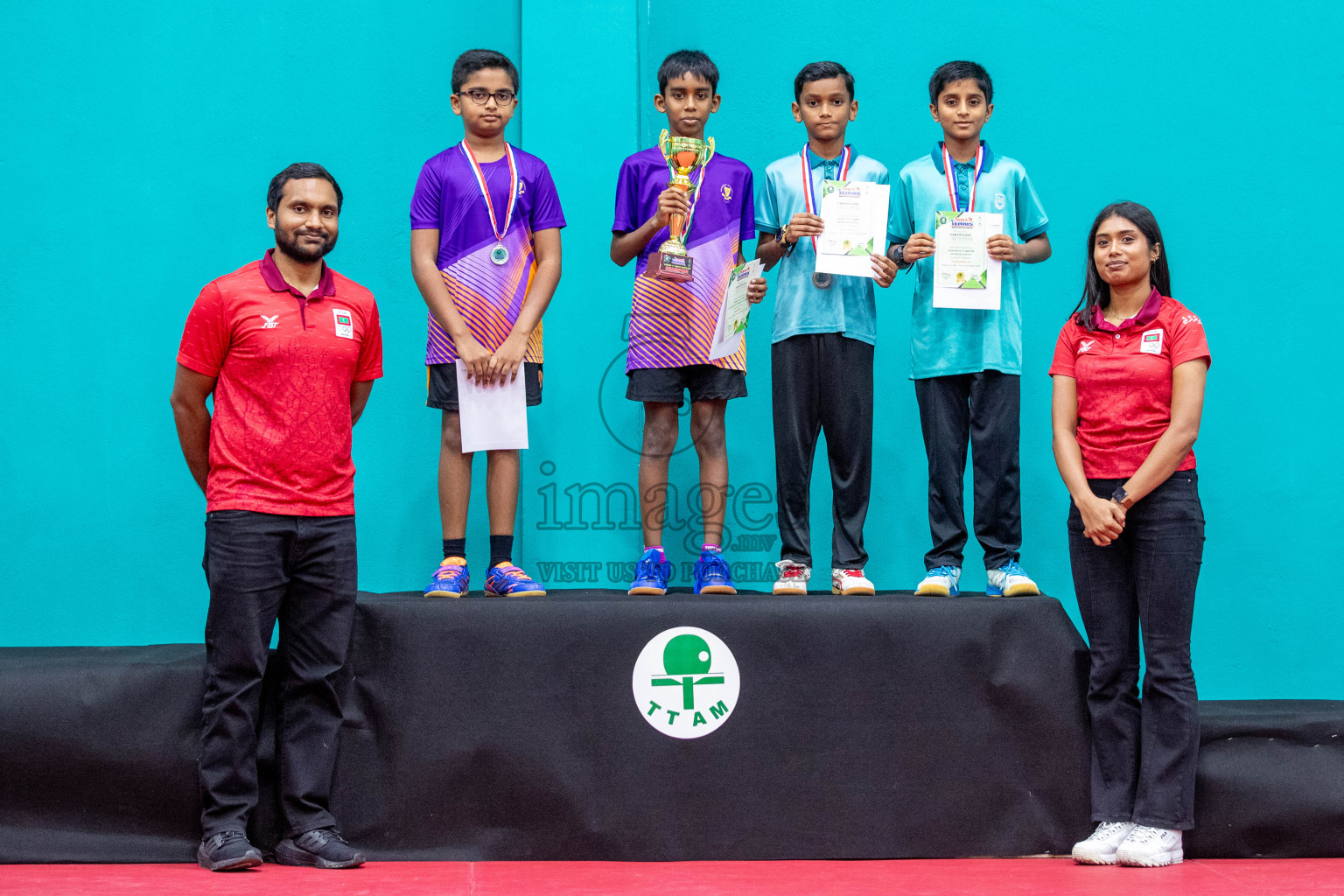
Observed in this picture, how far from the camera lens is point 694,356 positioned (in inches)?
125

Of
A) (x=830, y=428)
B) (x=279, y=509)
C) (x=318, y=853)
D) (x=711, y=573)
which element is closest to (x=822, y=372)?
(x=830, y=428)

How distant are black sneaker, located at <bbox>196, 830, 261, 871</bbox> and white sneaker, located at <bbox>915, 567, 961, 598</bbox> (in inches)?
72.1

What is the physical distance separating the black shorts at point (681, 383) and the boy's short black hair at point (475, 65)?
3.07 ft

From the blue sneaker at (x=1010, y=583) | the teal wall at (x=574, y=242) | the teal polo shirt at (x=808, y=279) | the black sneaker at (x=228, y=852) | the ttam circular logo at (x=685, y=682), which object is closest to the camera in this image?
the black sneaker at (x=228, y=852)

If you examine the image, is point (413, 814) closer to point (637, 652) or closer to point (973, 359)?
point (637, 652)

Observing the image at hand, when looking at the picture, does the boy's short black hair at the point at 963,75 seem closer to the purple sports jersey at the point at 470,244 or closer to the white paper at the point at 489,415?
the purple sports jersey at the point at 470,244

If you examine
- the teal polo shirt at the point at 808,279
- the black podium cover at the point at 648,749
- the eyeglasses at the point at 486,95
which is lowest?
the black podium cover at the point at 648,749

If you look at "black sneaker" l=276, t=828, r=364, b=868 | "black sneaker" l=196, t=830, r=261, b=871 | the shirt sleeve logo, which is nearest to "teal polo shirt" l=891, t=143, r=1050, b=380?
the shirt sleeve logo

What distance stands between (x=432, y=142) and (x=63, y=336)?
5.12 ft

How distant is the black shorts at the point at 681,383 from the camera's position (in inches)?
126

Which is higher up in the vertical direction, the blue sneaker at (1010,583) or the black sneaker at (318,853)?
the blue sneaker at (1010,583)

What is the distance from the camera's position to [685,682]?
2754 millimetres

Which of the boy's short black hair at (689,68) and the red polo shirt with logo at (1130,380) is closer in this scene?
the red polo shirt with logo at (1130,380)

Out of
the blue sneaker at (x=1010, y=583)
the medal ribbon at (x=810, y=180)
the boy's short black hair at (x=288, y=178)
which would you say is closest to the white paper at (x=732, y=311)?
the medal ribbon at (x=810, y=180)
